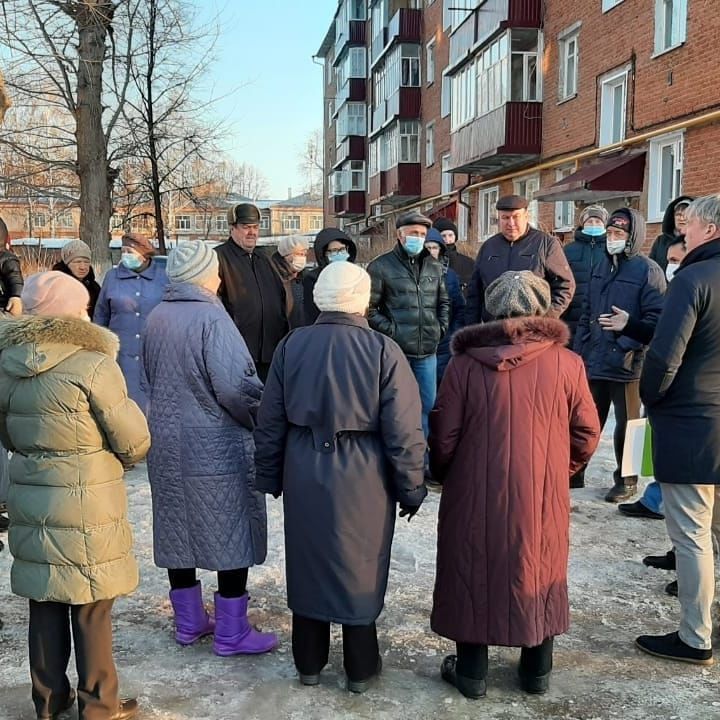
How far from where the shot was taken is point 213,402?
3.25 meters

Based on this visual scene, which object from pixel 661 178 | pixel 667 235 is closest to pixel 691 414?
pixel 667 235

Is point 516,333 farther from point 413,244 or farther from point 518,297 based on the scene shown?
point 413,244

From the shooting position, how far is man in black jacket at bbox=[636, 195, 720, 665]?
309cm

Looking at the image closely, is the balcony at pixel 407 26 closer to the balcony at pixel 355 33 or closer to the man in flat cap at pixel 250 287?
the balcony at pixel 355 33

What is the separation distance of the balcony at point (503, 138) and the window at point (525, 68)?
494 millimetres

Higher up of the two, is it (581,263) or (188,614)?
(581,263)

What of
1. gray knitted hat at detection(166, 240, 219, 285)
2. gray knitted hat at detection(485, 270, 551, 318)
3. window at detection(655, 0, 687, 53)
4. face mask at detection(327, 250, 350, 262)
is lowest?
gray knitted hat at detection(485, 270, 551, 318)

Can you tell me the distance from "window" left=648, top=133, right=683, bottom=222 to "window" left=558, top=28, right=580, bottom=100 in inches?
147

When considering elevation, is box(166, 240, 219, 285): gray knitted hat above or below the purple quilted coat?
above

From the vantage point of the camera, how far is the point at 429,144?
2931 cm

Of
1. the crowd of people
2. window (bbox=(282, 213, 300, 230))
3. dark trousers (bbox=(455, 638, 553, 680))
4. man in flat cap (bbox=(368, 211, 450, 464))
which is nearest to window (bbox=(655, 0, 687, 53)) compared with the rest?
man in flat cap (bbox=(368, 211, 450, 464))

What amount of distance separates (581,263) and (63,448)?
4.61 metres

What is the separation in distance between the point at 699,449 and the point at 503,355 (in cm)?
100

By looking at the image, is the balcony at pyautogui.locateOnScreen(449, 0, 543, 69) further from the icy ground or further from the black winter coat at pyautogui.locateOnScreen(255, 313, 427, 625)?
the black winter coat at pyautogui.locateOnScreen(255, 313, 427, 625)
